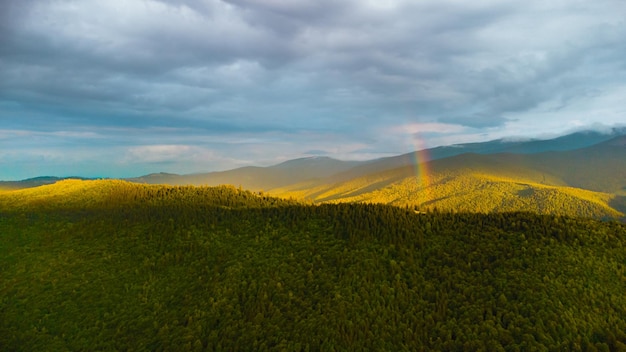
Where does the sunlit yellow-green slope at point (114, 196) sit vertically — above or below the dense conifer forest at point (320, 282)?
above

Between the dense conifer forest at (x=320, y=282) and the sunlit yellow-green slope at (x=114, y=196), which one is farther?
the sunlit yellow-green slope at (x=114, y=196)

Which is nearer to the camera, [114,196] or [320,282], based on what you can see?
[320,282]

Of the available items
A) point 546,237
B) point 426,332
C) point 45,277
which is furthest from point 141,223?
point 546,237

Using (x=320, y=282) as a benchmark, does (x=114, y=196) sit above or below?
above

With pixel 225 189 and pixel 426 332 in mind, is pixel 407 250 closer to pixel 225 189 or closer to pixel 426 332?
pixel 426 332

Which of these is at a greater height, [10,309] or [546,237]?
[546,237]

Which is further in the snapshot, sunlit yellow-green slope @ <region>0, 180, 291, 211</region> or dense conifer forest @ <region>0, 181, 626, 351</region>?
sunlit yellow-green slope @ <region>0, 180, 291, 211</region>

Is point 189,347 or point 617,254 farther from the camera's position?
point 617,254

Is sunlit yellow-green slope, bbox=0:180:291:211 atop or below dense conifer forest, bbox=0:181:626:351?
atop
